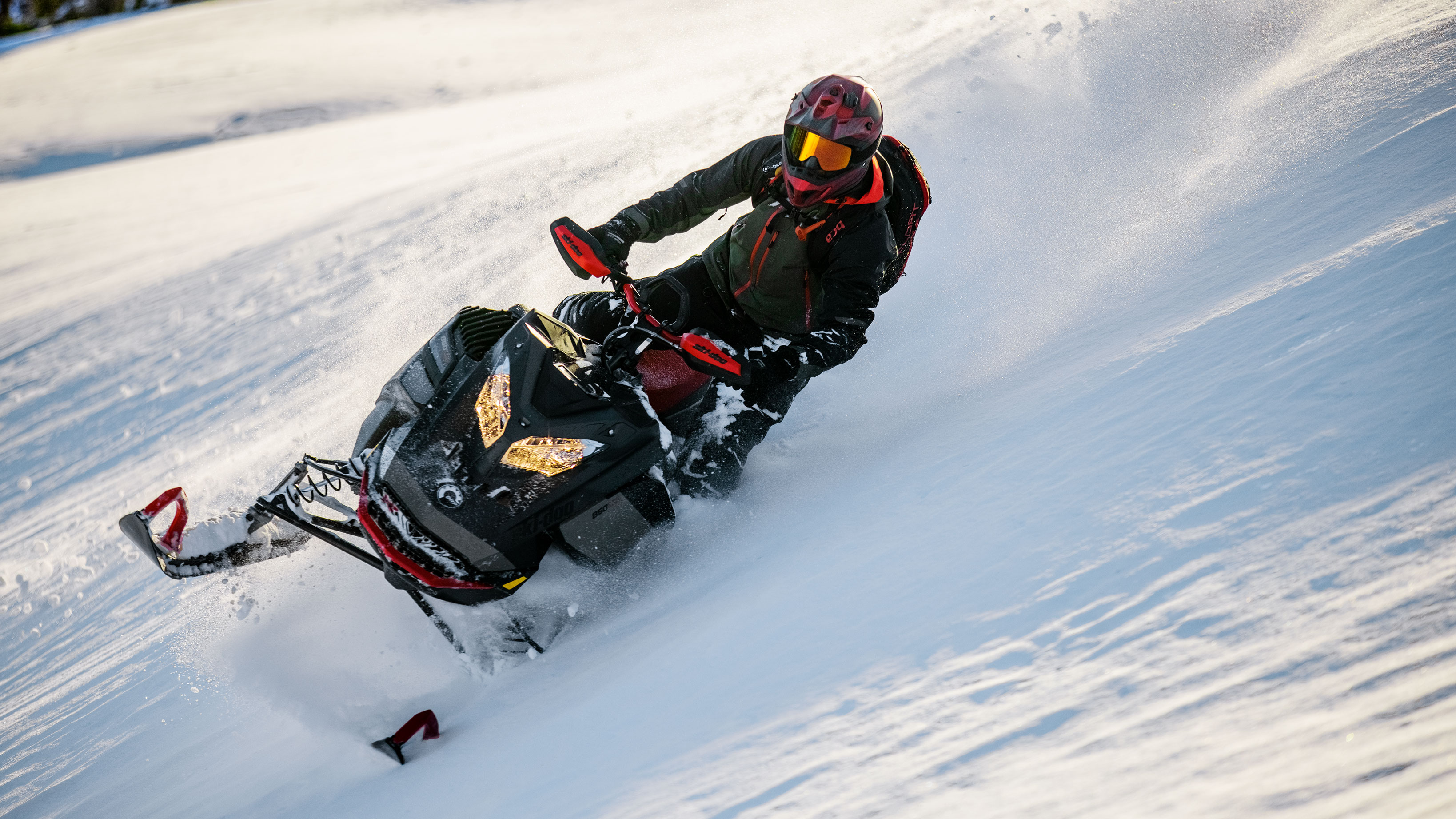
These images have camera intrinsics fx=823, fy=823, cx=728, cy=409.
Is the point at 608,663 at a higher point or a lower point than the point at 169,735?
lower

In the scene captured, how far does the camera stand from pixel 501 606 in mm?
3049

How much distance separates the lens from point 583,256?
9.74 feet

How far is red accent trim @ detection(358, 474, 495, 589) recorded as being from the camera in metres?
2.53

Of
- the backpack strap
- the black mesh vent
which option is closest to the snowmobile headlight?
the black mesh vent

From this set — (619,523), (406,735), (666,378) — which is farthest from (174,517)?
(666,378)

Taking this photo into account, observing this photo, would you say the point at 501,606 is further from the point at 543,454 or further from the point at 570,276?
the point at 570,276

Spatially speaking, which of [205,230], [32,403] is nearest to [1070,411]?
[32,403]

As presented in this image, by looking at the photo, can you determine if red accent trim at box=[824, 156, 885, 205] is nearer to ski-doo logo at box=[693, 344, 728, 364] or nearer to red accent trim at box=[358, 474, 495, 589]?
ski-doo logo at box=[693, 344, 728, 364]

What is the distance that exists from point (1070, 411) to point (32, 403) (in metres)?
7.17

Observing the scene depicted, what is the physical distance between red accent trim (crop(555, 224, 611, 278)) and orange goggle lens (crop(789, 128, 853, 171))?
2.87ft

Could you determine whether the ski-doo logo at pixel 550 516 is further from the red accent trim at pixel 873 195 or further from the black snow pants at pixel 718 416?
the red accent trim at pixel 873 195

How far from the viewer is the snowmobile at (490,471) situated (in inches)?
→ 102

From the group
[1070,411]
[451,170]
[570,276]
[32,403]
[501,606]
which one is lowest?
[1070,411]

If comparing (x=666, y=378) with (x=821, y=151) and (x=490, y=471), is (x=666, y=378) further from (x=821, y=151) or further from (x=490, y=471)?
(x=821, y=151)
